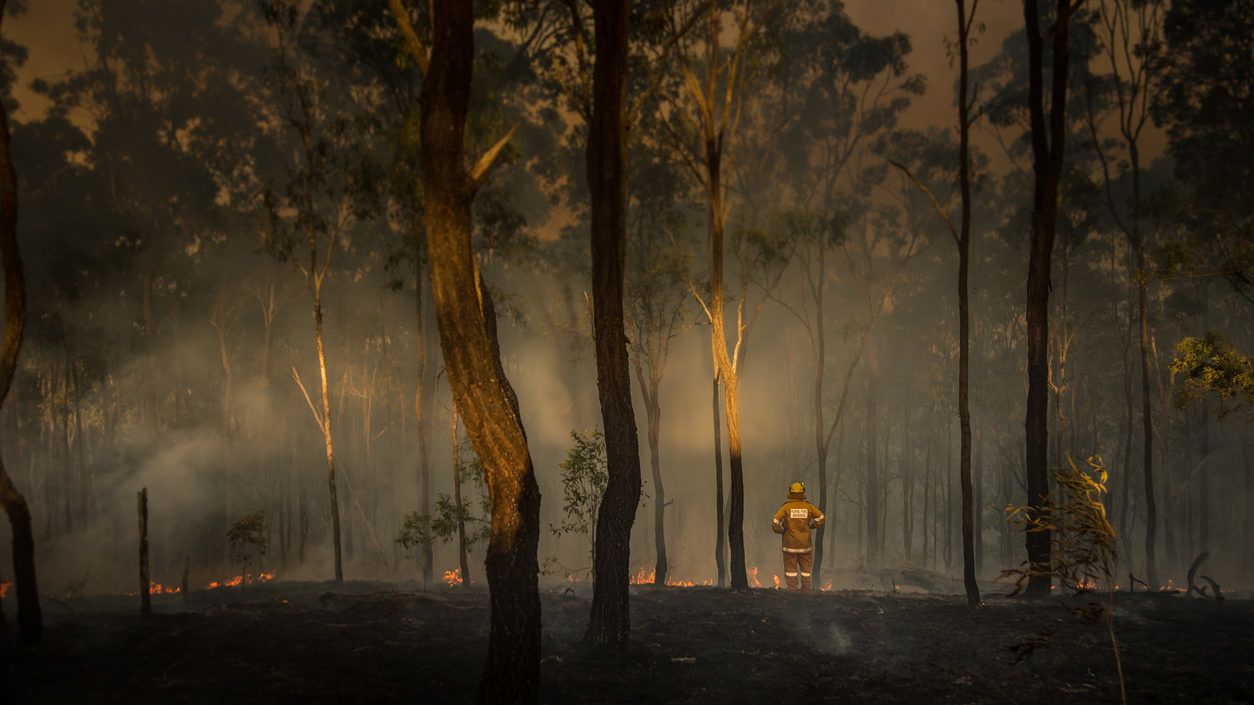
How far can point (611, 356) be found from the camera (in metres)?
8.65

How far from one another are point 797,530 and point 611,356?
22.0ft

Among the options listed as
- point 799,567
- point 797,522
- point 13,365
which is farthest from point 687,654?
point 13,365

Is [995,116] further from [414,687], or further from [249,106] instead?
[249,106]

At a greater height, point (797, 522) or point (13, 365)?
point (13, 365)

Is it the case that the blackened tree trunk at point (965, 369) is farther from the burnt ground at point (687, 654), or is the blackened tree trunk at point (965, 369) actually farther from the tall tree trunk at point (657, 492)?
the tall tree trunk at point (657, 492)

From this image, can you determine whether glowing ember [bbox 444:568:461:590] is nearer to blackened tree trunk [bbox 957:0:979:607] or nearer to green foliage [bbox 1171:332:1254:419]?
blackened tree trunk [bbox 957:0:979:607]

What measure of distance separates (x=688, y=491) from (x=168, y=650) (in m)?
36.2

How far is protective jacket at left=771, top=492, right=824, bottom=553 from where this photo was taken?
13422mm

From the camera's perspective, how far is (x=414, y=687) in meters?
7.34

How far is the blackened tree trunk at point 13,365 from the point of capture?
8609 mm

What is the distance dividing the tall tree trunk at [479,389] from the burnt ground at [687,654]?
1600mm

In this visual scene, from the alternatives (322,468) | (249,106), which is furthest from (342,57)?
(322,468)

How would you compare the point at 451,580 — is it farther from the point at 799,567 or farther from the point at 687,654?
the point at 687,654

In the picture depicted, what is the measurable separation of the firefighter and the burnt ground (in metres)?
1.60
